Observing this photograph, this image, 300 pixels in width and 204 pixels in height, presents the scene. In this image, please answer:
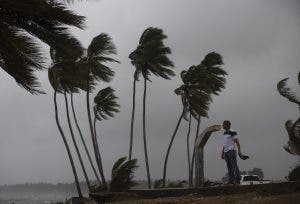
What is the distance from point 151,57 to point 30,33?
56.9 feet

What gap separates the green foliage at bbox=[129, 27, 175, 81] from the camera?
83.4 feet

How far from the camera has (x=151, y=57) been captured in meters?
25.5

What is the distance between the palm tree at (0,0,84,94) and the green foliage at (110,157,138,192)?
209 inches

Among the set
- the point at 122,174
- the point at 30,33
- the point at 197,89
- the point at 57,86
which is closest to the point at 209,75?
the point at 197,89

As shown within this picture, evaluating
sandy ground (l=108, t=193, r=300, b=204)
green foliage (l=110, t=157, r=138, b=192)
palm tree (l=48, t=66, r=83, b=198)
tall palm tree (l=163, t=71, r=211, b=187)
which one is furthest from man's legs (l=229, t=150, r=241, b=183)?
tall palm tree (l=163, t=71, r=211, b=187)

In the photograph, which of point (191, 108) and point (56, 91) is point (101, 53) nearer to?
point (56, 91)

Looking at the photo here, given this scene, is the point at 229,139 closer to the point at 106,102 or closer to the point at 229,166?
the point at 229,166

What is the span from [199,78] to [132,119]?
15.4 ft

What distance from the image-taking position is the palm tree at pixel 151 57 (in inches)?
1001

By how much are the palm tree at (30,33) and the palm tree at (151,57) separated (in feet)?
55.8

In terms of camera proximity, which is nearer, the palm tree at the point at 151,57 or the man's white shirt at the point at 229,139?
the man's white shirt at the point at 229,139

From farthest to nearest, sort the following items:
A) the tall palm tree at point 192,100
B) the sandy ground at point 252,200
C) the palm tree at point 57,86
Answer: the tall palm tree at point 192,100 → the palm tree at point 57,86 → the sandy ground at point 252,200

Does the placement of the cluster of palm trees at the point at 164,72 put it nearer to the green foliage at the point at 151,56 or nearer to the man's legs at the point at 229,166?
the green foliage at the point at 151,56

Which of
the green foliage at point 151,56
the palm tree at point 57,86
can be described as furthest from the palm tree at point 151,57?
the palm tree at point 57,86
